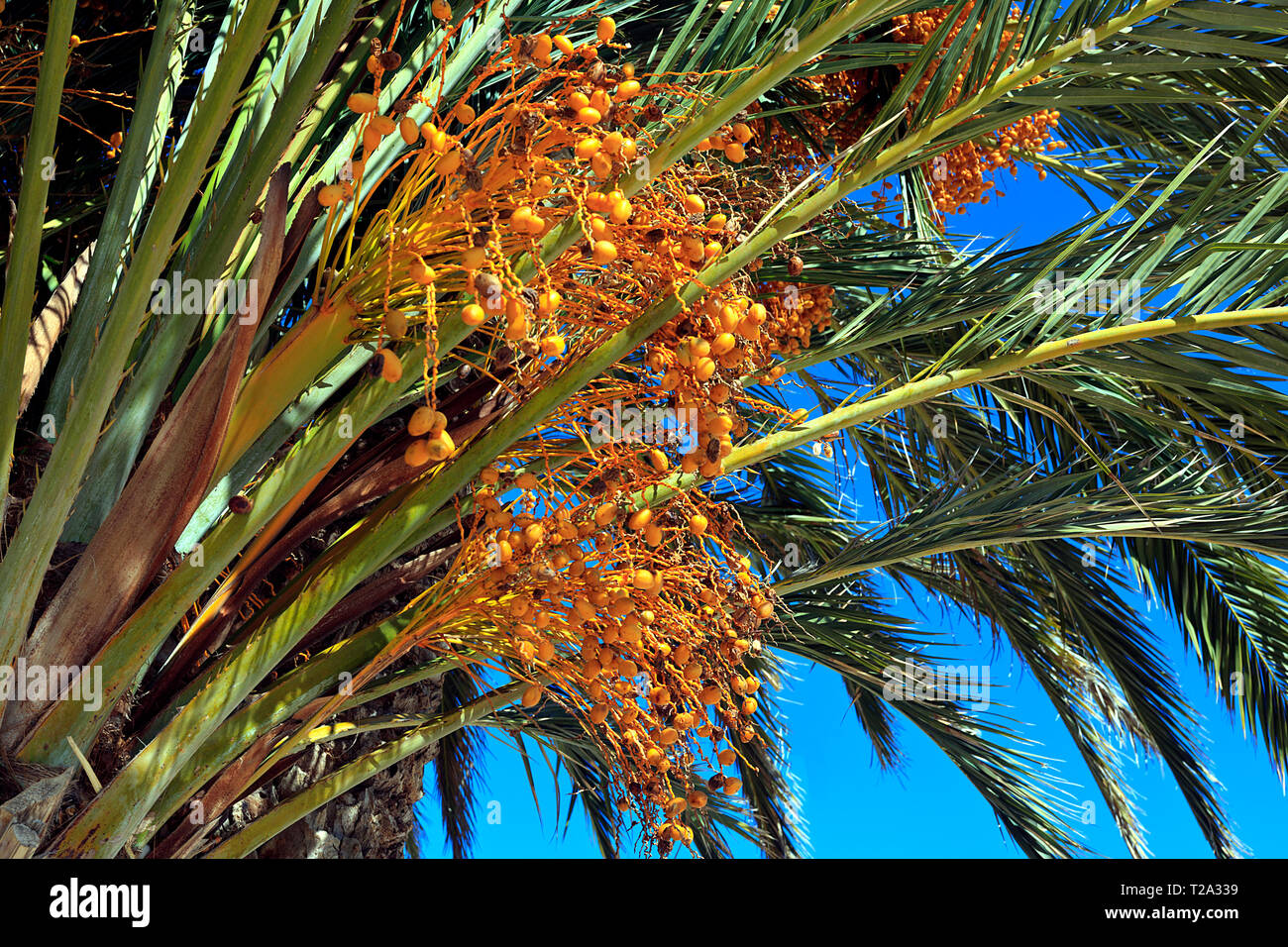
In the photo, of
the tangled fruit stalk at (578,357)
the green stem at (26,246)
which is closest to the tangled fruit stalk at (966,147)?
the tangled fruit stalk at (578,357)

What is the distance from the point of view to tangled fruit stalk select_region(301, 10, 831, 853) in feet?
5.30

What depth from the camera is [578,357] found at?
1.88m

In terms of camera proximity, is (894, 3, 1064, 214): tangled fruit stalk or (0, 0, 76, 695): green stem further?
(894, 3, 1064, 214): tangled fruit stalk

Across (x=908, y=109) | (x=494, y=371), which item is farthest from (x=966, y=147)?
(x=494, y=371)

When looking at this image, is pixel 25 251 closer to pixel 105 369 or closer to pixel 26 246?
pixel 26 246

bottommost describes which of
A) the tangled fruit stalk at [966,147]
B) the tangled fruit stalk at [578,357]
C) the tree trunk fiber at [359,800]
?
the tree trunk fiber at [359,800]

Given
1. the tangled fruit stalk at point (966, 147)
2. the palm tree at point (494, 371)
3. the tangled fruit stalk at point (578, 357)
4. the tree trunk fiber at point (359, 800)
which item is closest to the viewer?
the tangled fruit stalk at point (578, 357)

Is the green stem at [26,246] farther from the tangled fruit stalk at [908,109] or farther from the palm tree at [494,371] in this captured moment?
the tangled fruit stalk at [908,109]

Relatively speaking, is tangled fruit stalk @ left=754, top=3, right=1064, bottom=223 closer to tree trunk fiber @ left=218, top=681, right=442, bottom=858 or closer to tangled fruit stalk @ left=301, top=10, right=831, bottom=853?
tangled fruit stalk @ left=301, top=10, right=831, bottom=853

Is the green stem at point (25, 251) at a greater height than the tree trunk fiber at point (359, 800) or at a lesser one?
greater

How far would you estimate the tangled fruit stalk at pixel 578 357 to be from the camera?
1614mm

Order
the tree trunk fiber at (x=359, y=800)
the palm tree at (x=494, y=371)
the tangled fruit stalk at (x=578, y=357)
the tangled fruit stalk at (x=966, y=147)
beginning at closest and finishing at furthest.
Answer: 1. the tangled fruit stalk at (x=578, y=357)
2. the palm tree at (x=494, y=371)
3. the tree trunk fiber at (x=359, y=800)
4. the tangled fruit stalk at (x=966, y=147)

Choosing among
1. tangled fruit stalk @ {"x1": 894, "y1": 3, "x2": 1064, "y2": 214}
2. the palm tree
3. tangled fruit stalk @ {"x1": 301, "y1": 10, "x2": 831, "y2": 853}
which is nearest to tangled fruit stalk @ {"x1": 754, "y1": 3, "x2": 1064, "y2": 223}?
tangled fruit stalk @ {"x1": 894, "y1": 3, "x2": 1064, "y2": 214}
